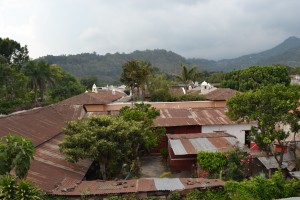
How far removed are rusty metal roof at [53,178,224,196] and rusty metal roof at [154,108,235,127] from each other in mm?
11020

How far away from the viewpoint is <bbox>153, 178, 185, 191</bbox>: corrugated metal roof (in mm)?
13183

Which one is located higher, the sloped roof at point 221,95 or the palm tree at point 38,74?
the palm tree at point 38,74

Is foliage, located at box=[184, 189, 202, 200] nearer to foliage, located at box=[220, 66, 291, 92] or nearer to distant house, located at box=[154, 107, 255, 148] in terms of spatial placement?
distant house, located at box=[154, 107, 255, 148]

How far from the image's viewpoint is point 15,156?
35.9 ft

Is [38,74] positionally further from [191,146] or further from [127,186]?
[127,186]

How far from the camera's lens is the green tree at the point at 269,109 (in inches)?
631

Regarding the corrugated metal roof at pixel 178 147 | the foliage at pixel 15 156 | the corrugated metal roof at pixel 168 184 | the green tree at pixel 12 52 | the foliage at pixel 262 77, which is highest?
the green tree at pixel 12 52

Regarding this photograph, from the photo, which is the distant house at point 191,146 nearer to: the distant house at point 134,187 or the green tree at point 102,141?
the green tree at point 102,141

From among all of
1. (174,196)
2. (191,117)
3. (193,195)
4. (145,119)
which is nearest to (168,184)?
(174,196)

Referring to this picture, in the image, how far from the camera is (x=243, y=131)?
2670cm

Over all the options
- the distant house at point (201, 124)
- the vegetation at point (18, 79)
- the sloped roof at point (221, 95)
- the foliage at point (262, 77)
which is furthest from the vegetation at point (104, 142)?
the foliage at point (262, 77)

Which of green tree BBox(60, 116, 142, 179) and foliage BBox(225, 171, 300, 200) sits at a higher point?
green tree BBox(60, 116, 142, 179)

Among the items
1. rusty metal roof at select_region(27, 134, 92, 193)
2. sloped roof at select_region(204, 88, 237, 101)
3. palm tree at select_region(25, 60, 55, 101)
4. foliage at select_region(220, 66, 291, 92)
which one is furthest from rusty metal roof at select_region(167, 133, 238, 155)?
palm tree at select_region(25, 60, 55, 101)

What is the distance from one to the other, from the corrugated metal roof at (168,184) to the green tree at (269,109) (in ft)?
16.4
